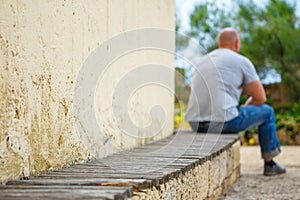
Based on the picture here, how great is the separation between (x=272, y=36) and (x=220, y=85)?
14.3ft

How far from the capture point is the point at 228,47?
14.5ft

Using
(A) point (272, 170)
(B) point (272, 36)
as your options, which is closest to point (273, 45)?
(B) point (272, 36)

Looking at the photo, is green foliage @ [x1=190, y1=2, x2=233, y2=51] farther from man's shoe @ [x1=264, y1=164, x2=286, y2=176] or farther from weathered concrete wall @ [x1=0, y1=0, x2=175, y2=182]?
weathered concrete wall @ [x1=0, y1=0, x2=175, y2=182]

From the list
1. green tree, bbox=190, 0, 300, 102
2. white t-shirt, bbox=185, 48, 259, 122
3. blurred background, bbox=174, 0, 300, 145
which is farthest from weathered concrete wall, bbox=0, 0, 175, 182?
green tree, bbox=190, 0, 300, 102

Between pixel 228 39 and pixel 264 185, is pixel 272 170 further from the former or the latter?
pixel 228 39

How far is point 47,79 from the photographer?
1.84 m

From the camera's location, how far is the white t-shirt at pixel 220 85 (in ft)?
13.4

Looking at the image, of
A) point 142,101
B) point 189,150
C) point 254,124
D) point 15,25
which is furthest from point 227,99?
point 15,25

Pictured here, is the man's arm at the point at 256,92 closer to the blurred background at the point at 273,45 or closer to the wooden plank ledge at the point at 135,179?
the wooden plank ledge at the point at 135,179

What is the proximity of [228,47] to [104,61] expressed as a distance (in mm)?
2143

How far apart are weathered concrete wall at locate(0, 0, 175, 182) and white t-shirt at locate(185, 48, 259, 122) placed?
1543 millimetres

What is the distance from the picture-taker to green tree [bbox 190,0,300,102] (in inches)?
320

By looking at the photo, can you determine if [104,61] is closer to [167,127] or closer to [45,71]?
[45,71]

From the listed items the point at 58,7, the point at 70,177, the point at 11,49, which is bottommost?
the point at 70,177
